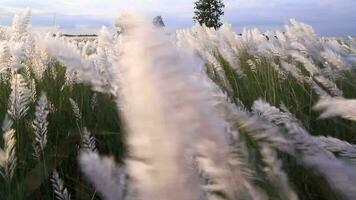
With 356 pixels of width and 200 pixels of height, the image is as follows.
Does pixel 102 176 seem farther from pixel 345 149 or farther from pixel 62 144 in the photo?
pixel 62 144

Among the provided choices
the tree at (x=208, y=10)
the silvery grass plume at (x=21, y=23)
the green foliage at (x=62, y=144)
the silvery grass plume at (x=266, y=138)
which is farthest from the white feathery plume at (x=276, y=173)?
the tree at (x=208, y=10)

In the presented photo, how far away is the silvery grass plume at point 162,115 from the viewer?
0.31 m

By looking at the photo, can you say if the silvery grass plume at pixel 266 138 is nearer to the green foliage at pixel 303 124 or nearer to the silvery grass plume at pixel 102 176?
the green foliage at pixel 303 124

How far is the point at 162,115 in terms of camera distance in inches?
12.2

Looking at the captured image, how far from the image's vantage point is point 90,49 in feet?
17.0

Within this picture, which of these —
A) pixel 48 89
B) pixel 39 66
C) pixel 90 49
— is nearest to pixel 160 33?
pixel 39 66

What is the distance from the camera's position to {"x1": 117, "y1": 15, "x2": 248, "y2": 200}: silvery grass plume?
1.02 ft

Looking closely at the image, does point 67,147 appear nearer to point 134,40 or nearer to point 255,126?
point 255,126

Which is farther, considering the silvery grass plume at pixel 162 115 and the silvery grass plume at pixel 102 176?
the silvery grass plume at pixel 102 176

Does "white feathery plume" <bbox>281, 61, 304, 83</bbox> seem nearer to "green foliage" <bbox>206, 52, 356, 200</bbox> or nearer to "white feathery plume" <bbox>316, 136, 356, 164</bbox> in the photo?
"green foliage" <bbox>206, 52, 356, 200</bbox>

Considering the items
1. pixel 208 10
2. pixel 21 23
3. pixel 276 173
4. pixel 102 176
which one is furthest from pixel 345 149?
pixel 208 10

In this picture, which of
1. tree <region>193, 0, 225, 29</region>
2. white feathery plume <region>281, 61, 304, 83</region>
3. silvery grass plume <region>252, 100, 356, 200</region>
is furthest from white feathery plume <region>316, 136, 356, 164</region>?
tree <region>193, 0, 225, 29</region>

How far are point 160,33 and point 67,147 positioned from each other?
1.75 m

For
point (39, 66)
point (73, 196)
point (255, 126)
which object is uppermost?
point (255, 126)
